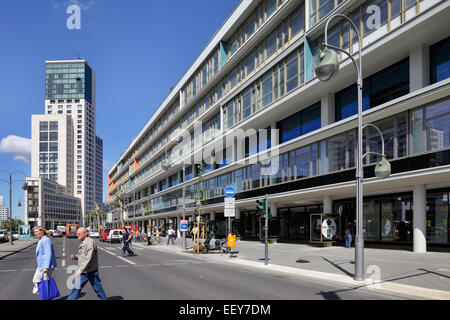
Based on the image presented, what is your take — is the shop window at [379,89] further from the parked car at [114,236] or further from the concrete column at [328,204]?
the parked car at [114,236]

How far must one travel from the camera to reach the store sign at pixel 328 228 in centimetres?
2525

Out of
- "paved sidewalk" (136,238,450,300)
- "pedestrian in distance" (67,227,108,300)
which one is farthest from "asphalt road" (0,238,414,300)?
"pedestrian in distance" (67,227,108,300)

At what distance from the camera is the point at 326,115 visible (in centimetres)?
2606

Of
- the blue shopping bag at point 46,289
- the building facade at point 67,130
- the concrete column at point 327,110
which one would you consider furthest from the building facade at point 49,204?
the blue shopping bag at point 46,289

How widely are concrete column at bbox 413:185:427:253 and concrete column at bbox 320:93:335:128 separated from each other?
7.82m

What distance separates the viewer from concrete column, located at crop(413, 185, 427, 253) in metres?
19.7

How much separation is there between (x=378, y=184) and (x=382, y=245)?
17.9 feet

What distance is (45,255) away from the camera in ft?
23.2

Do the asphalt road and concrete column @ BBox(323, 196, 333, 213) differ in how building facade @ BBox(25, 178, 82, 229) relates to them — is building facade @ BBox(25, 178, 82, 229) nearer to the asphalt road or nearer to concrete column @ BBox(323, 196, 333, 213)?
concrete column @ BBox(323, 196, 333, 213)

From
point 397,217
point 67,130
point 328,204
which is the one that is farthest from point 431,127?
point 67,130

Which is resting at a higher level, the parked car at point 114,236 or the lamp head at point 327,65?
the lamp head at point 327,65

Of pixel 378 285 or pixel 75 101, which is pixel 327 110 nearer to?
pixel 378 285

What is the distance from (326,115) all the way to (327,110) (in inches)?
14.0

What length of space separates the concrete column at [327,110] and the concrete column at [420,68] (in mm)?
6676
